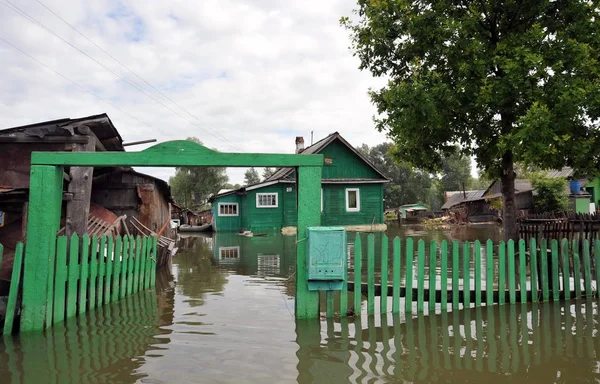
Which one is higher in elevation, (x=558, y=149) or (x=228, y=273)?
(x=558, y=149)

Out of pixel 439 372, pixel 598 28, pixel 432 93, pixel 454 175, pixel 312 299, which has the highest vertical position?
pixel 454 175

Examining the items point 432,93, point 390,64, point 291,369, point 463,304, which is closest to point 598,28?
point 432,93

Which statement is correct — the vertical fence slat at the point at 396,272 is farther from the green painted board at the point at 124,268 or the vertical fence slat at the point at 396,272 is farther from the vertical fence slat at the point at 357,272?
the green painted board at the point at 124,268

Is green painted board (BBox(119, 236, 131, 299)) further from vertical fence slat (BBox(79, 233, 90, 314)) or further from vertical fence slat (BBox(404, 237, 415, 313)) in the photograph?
vertical fence slat (BBox(404, 237, 415, 313))

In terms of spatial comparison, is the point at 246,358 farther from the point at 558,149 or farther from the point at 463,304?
the point at 558,149

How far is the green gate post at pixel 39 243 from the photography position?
565 centimetres

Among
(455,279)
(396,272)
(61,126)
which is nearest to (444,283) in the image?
(455,279)

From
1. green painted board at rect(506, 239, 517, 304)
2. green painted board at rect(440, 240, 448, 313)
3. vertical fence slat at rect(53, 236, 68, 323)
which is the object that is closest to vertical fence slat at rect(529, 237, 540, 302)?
green painted board at rect(506, 239, 517, 304)

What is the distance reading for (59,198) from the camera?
243 inches

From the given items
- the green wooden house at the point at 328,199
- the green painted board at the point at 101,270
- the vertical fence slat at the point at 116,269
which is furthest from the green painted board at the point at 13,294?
the green wooden house at the point at 328,199

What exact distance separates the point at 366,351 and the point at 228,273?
272 inches

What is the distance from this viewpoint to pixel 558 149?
955 centimetres

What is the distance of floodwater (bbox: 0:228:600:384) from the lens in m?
4.34

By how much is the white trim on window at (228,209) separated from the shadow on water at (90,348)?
77.0ft
